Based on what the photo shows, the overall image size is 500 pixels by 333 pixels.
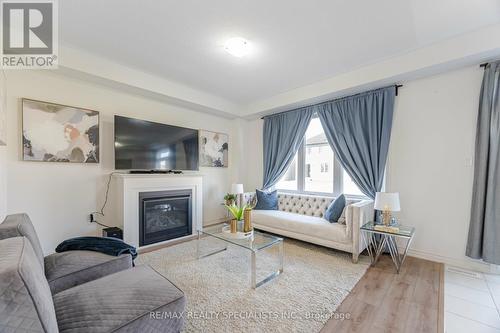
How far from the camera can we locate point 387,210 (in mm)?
2656

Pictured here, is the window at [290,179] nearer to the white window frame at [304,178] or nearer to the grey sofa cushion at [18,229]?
the white window frame at [304,178]

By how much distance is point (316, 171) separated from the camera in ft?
13.6

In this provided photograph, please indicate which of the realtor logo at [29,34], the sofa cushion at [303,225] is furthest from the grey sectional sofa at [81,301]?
the sofa cushion at [303,225]

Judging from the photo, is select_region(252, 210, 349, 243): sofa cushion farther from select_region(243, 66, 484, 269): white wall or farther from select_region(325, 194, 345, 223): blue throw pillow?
select_region(243, 66, 484, 269): white wall

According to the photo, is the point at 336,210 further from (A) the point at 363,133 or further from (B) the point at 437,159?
(B) the point at 437,159

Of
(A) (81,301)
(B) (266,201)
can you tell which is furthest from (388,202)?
(A) (81,301)

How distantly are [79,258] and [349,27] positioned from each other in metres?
3.27

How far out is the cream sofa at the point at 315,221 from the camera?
9.09 ft

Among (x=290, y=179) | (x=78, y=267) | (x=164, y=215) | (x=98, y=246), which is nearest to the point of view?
(x=78, y=267)

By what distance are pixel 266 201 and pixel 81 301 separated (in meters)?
3.18

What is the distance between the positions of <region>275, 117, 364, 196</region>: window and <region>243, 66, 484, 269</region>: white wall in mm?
756

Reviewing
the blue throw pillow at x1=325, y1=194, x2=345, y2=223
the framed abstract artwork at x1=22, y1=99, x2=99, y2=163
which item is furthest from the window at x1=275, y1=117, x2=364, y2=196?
the framed abstract artwork at x1=22, y1=99, x2=99, y2=163

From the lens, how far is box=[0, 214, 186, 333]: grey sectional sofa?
698mm

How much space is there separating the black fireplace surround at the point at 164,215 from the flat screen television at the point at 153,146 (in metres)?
0.47
